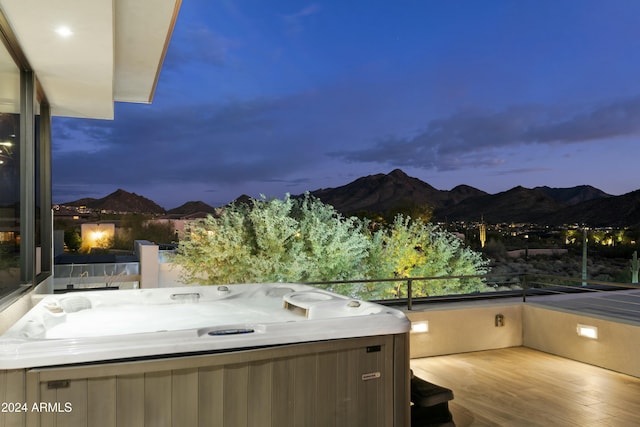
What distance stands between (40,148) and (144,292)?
5.73ft

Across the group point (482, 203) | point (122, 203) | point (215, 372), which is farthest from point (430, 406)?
point (122, 203)

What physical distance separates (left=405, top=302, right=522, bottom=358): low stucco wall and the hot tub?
6.07 ft

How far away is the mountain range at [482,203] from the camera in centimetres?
1473

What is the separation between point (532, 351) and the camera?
4.41 metres

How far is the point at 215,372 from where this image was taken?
181 centimetres

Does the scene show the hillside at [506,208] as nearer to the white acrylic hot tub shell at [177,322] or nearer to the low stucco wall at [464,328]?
the low stucco wall at [464,328]

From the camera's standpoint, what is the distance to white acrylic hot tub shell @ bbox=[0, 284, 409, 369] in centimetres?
165

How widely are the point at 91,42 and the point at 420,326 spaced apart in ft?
10.5

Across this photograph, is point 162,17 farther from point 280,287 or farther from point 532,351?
point 532,351

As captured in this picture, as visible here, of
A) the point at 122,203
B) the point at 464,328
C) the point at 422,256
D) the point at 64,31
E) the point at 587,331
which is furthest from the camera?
the point at 122,203

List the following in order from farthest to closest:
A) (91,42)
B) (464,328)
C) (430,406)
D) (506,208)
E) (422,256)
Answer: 1. (506,208)
2. (422,256)
3. (464,328)
4. (430,406)
5. (91,42)

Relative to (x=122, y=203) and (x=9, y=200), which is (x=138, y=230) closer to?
(x=122, y=203)

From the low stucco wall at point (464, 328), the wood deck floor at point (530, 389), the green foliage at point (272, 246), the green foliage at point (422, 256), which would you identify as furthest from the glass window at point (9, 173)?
the green foliage at point (422, 256)

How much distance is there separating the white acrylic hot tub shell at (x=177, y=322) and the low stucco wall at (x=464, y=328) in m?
1.38
